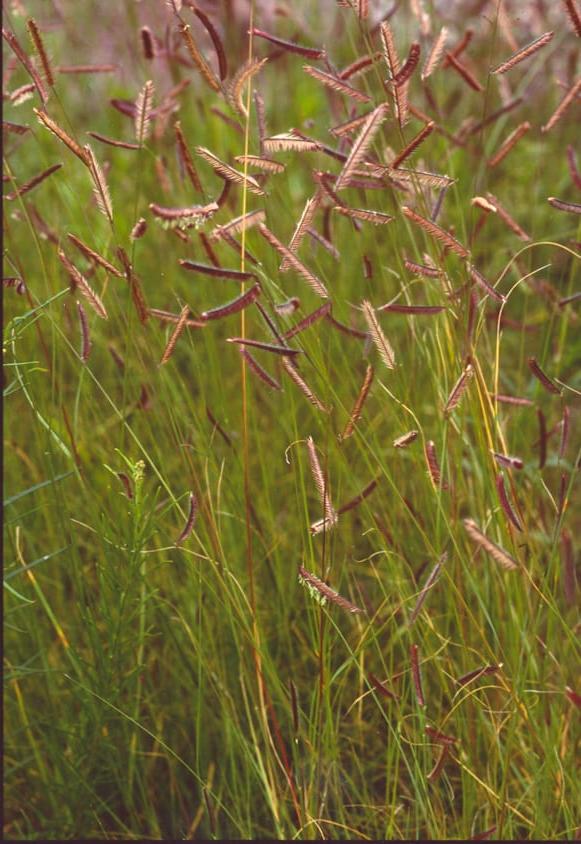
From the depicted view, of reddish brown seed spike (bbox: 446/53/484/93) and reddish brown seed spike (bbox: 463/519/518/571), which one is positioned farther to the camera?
reddish brown seed spike (bbox: 446/53/484/93)

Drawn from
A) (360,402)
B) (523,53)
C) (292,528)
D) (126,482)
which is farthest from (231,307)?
(292,528)

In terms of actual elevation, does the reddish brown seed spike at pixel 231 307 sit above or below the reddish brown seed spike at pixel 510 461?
above

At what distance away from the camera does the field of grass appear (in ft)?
3.80

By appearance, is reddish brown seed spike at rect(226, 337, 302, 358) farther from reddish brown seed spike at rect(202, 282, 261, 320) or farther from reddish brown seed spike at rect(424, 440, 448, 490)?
reddish brown seed spike at rect(424, 440, 448, 490)

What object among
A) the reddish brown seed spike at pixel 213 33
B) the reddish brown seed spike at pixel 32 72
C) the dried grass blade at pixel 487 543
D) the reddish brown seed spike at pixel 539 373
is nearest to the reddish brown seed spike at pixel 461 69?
the reddish brown seed spike at pixel 213 33

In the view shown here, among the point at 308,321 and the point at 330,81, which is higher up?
the point at 330,81

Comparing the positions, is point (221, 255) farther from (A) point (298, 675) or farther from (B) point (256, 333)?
(A) point (298, 675)

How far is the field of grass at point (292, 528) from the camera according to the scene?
1158 millimetres

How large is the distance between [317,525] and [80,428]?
31.2 inches

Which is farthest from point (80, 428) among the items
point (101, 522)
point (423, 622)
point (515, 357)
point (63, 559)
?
point (515, 357)

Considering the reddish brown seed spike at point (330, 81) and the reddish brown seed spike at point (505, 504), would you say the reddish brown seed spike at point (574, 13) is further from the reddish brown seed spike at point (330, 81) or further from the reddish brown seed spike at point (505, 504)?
the reddish brown seed spike at point (505, 504)

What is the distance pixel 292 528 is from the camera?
1751 millimetres

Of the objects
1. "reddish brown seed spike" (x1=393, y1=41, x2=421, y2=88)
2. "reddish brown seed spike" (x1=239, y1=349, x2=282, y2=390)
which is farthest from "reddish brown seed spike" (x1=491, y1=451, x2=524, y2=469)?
"reddish brown seed spike" (x1=393, y1=41, x2=421, y2=88)

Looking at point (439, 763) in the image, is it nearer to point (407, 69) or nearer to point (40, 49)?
point (407, 69)
